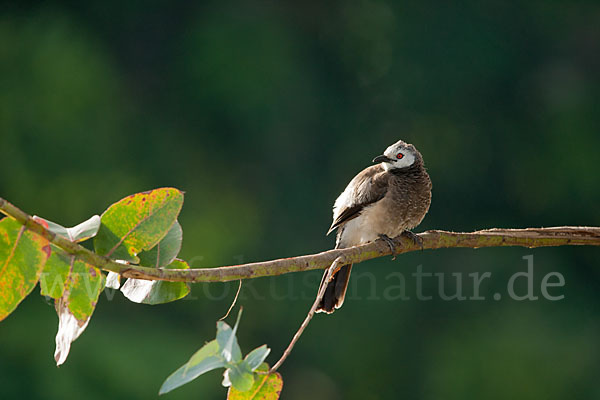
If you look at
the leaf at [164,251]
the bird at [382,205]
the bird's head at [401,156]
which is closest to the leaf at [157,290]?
the leaf at [164,251]

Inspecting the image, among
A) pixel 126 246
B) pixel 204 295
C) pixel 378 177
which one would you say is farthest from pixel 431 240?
pixel 204 295

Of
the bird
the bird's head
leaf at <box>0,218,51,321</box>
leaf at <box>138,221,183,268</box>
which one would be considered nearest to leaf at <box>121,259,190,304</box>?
leaf at <box>138,221,183,268</box>

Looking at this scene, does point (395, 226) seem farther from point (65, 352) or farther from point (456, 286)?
point (456, 286)

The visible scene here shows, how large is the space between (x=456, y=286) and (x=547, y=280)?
82 cm

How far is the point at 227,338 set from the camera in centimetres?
62

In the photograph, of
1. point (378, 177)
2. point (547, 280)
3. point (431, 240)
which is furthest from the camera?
point (547, 280)

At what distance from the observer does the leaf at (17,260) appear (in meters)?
0.62

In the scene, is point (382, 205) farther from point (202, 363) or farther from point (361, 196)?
point (202, 363)

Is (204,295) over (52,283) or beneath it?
over

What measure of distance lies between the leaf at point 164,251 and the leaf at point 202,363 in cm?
14

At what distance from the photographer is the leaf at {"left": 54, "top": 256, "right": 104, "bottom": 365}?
670 millimetres

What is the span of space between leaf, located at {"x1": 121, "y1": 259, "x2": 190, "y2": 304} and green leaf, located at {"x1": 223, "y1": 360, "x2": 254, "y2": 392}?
19cm

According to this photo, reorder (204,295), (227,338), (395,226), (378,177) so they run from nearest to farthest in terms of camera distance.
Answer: (227,338)
(395,226)
(378,177)
(204,295)

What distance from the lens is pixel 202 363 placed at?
0.61 meters
